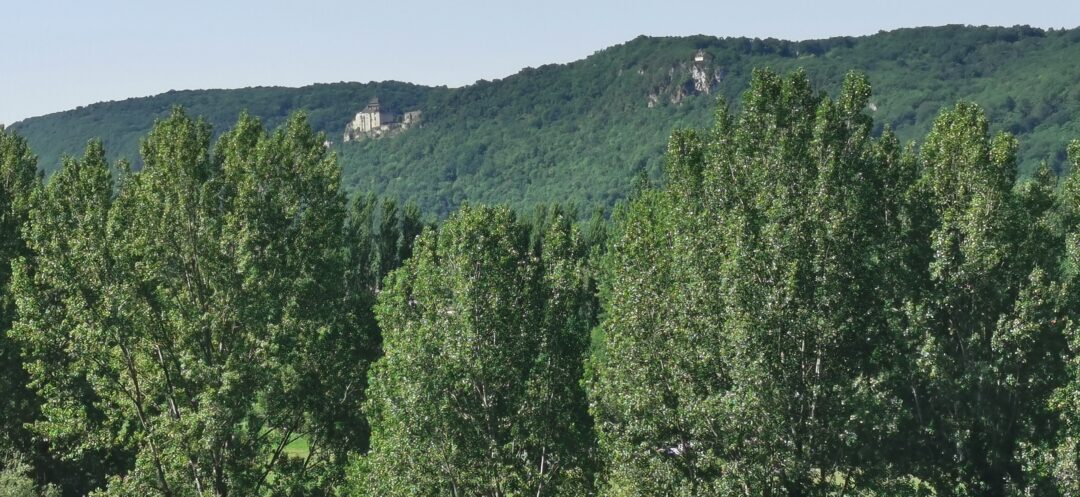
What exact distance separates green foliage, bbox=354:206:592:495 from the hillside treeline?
8cm

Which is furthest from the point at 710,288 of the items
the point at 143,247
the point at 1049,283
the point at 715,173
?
the point at 143,247

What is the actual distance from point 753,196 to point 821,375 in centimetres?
664

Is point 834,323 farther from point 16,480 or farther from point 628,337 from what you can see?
point 16,480

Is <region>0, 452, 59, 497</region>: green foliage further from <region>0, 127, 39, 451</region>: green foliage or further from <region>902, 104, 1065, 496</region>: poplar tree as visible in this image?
<region>902, 104, 1065, 496</region>: poplar tree

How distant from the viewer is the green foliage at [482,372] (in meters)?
30.3

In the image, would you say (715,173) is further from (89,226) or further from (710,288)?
(89,226)

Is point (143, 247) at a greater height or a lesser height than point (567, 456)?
greater

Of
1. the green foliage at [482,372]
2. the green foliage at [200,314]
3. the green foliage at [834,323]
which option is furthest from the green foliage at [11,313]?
the green foliage at [834,323]

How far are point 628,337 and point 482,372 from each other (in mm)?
4167

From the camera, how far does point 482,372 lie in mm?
30875

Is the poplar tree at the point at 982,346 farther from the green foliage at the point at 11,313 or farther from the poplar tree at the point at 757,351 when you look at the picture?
the green foliage at the point at 11,313

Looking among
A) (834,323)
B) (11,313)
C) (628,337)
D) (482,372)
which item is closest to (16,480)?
(11,313)

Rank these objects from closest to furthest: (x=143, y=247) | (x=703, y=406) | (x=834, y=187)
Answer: (x=703, y=406), (x=834, y=187), (x=143, y=247)

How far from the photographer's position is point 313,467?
3528 centimetres
